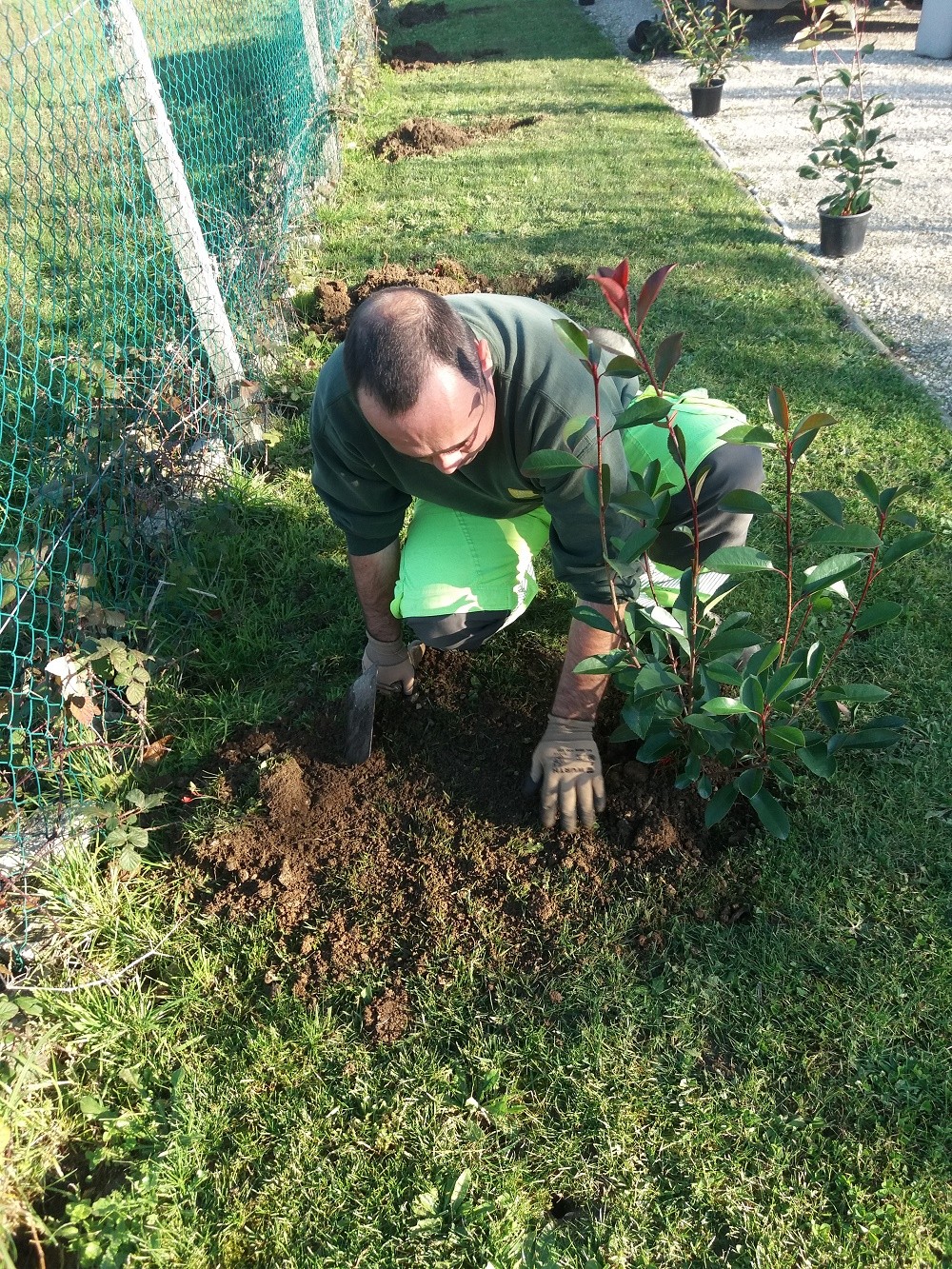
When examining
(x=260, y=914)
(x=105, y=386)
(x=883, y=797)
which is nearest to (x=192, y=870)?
(x=260, y=914)

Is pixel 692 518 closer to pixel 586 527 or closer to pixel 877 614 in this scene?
pixel 586 527

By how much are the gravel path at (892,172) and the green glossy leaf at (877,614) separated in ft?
7.90

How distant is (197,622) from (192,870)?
3.25 ft

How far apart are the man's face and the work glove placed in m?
0.92

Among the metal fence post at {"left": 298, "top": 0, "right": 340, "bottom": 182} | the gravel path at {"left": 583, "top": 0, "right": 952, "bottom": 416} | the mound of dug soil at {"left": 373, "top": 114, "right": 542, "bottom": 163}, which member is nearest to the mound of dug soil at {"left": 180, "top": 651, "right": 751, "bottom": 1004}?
the gravel path at {"left": 583, "top": 0, "right": 952, "bottom": 416}

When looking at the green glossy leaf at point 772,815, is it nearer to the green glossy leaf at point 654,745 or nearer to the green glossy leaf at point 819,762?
the green glossy leaf at point 819,762

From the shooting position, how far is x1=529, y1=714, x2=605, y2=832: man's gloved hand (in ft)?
7.37

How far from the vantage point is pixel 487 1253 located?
5.45 feet

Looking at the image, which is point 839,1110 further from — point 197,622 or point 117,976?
point 197,622

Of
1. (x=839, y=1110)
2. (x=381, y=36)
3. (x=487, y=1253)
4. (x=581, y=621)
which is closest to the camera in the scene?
(x=487, y=1253)

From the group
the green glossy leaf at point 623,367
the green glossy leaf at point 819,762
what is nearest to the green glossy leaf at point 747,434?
the green glossy leaf at point 623,367

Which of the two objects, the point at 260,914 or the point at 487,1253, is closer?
the point at 487,1253

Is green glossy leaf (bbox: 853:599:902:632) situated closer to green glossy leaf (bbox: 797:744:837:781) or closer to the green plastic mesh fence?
green glossy leaf (bbox: 797:744:837:781)

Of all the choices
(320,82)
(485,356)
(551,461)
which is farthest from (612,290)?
(320,82)
